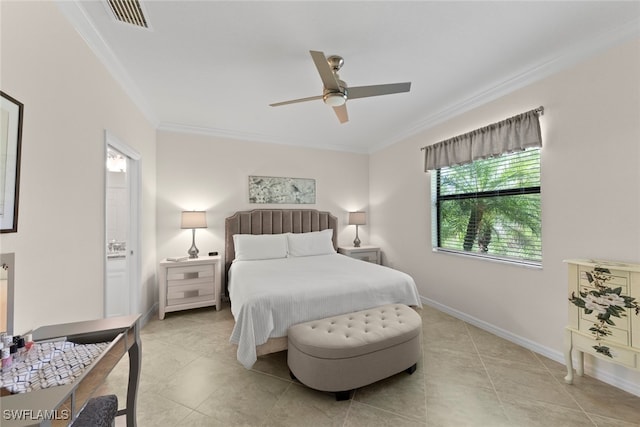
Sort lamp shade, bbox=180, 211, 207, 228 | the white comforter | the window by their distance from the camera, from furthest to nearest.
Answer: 1. lamp shade, bbox=180, 211, 207, 228
2. the window
3. the white comforter

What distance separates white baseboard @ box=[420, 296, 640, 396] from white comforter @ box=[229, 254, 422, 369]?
1012 mm

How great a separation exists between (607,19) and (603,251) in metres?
1.72

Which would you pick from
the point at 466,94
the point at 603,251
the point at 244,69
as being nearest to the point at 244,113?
the point at 244,69

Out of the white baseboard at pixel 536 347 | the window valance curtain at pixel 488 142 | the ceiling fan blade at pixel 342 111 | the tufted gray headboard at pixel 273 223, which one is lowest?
the white baseboard at pixel 536 347

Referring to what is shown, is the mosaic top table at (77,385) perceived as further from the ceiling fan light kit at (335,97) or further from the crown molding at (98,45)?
the ceiling fan light kit at (335,97)

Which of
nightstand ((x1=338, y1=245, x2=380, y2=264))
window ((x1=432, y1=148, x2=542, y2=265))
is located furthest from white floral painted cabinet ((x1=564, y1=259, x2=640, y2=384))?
nightstand ((x1=338, y1=245, x2=380, y2=264))

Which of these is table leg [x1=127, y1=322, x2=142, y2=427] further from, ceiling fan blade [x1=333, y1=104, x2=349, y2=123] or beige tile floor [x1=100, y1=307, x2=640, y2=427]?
ceiling fan blade [x1=333, y1=104, x2=349, y2=123]

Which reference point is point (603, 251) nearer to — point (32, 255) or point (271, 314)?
point (271, 314)

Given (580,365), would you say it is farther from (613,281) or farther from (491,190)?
(491,190)

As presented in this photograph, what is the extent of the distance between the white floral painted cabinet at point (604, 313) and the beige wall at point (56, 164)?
354cm

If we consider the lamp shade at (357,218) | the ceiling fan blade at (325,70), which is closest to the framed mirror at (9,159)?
the ceiling fan blade at (325,70)

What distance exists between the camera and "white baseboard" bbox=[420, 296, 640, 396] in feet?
6.03

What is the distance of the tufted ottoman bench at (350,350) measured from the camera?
5.70 ft

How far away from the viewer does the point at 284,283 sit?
2.34 m
